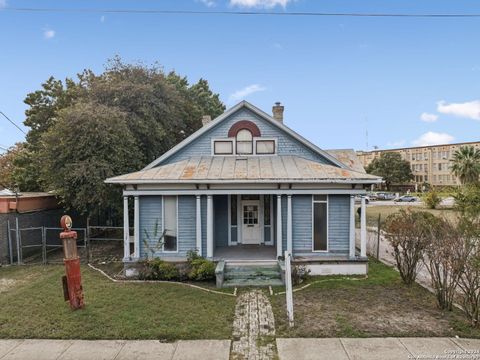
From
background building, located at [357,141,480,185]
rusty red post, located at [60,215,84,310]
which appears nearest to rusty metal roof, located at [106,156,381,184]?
rusty red post, located at [60,215,84,310]

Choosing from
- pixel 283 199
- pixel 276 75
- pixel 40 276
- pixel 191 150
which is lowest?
pixel 40 276

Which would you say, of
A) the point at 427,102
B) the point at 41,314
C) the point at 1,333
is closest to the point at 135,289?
the point at 41,314

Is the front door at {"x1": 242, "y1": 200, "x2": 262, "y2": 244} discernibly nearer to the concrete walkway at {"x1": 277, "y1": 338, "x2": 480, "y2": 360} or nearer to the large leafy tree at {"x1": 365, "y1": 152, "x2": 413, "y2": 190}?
the concrete walkway at {"x1": 277, "y1": 338, "x2": 480, "y2": 360}

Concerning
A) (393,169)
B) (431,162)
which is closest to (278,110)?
(393,169)

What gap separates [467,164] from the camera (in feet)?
144

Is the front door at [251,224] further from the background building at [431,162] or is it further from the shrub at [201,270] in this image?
the background building at [431,162]

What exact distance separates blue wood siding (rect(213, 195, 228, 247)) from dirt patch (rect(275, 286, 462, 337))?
510 centimetres

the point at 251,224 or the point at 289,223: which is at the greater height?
the point at 289,223

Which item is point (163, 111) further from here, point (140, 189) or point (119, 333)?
point (119, 333)

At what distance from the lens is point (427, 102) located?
71.8ft

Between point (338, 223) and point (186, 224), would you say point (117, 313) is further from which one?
point (338, 223)

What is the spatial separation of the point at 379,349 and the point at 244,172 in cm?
736

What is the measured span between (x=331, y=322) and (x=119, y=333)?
4.68 metres

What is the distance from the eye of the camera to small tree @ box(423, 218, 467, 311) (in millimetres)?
7336
